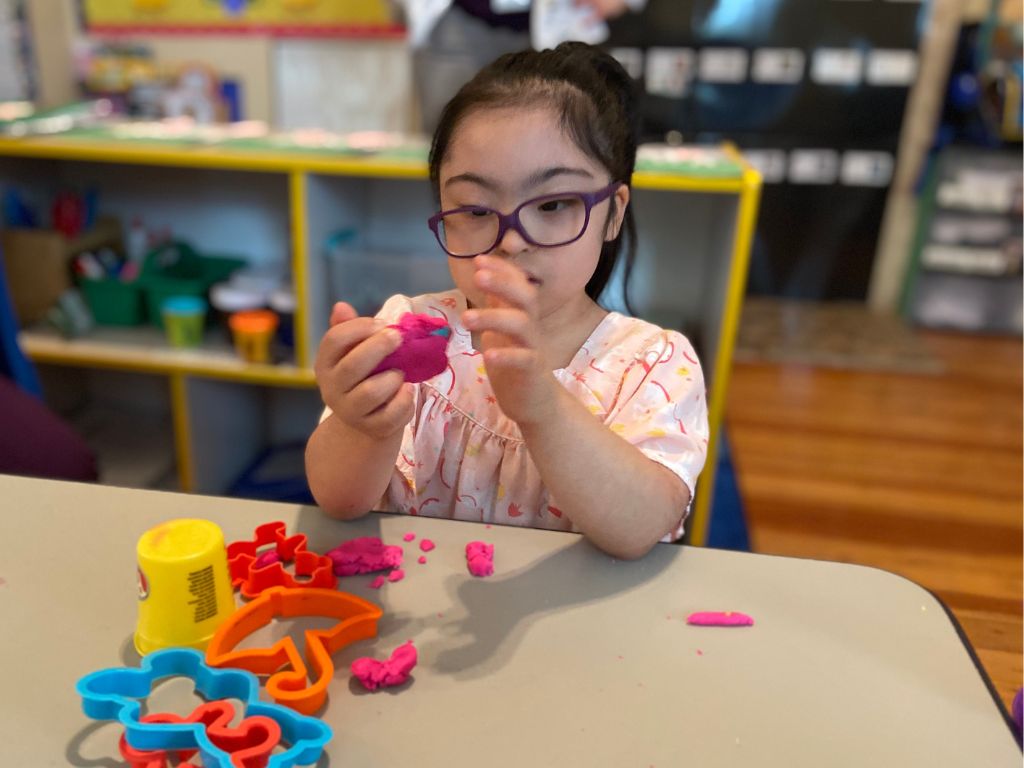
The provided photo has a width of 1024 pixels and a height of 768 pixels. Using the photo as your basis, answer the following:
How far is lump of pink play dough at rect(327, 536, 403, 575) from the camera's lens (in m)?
0.65

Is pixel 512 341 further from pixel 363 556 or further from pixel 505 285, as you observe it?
pixel 363 556

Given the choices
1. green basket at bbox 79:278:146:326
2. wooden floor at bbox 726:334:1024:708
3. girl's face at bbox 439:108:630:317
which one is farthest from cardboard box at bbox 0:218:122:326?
wooden floor at bbox 726:334:1024:708

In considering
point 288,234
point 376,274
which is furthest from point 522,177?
point 288,234

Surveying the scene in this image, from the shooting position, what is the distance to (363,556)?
2.15ft

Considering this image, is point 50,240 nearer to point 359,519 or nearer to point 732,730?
point 359,519

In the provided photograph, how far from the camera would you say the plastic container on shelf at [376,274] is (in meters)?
1.70

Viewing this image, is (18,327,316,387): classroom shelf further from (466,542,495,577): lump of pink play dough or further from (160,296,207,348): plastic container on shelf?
(466,542,495,577): lump of pink play dough

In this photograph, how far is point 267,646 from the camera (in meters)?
0.58

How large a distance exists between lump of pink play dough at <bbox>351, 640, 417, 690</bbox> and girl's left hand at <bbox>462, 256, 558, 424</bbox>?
19cm

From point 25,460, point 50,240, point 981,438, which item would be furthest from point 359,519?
point 981,438

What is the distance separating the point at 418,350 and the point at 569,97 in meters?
0.30

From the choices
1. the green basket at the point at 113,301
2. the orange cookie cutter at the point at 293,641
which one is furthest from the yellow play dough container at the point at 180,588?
the green basket at the point at 113,301

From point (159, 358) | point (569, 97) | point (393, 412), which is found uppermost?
point (569, 97)

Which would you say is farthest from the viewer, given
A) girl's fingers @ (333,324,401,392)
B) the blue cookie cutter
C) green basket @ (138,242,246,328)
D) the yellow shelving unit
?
green basket @ (138,242,246,328)
